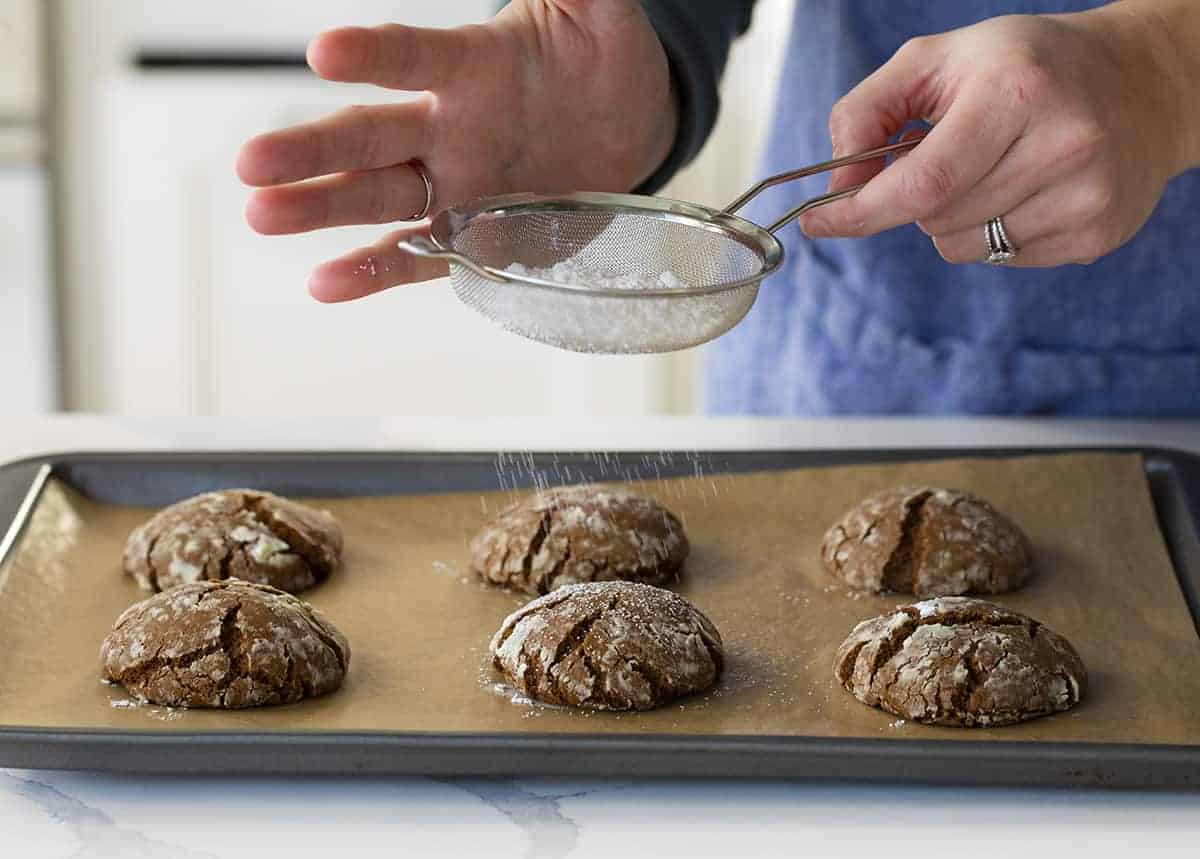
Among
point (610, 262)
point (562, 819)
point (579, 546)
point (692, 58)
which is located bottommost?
point (562, 819)

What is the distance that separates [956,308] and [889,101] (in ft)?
2.00

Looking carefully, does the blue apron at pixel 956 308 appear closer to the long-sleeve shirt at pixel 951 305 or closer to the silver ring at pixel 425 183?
the long-sleeve shirt at pixel 951 305

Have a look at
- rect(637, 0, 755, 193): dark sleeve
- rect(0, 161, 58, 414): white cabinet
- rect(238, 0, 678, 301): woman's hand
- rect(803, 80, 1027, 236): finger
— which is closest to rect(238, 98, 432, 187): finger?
rect(238, 0, 678, 301): woman's hand

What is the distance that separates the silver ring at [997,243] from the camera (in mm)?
1369

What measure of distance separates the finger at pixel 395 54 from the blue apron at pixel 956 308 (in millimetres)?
601

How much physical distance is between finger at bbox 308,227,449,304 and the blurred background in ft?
5.48

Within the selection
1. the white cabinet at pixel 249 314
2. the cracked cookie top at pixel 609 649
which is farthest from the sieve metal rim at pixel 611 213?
the white cabinet at pixel 249 314

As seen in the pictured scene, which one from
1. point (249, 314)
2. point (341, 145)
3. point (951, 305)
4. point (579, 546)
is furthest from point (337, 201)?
point (249, 314)

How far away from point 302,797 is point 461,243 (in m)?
0.50

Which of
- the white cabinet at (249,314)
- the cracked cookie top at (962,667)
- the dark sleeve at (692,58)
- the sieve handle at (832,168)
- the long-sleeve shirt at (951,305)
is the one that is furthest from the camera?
the white cabinet at (249,314)

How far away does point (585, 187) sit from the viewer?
5.36 feet

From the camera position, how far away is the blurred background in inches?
125

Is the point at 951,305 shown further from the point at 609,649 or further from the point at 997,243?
the point at 609,649

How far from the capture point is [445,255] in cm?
127
